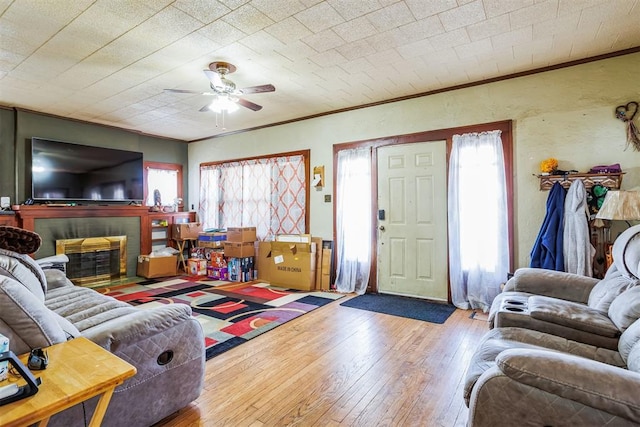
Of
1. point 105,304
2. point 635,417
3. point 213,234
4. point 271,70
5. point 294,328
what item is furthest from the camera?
point 213,234

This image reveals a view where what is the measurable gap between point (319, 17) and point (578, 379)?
2.53 meters

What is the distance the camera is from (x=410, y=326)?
10.4 feet

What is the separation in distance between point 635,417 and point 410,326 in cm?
225

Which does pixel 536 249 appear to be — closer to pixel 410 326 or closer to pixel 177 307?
pixel 410 326

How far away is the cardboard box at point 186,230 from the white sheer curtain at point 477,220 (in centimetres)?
430

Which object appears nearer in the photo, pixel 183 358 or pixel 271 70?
pixel 183 358

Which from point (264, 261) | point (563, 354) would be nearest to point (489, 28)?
point (563, 354)

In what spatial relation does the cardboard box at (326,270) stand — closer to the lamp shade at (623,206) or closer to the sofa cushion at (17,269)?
the lamp shade at (623,206)

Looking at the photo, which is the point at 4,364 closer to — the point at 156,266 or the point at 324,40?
the point at 324,40

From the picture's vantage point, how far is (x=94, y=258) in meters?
5.05

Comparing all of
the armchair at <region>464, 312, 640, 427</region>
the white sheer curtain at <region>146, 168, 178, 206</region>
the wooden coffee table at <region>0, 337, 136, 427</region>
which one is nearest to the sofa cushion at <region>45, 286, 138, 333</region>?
the wooden coffee table at <region>0, 337, 136, 427</region>

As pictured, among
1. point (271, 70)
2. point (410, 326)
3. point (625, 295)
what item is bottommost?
point (410, 326)

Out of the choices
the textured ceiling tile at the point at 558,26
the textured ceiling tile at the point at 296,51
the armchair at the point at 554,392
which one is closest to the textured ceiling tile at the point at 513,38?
the textured ceiling tile at the point at 558,26

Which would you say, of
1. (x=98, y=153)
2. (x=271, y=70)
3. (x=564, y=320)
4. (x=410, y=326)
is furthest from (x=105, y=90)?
(x=564, y=320)
